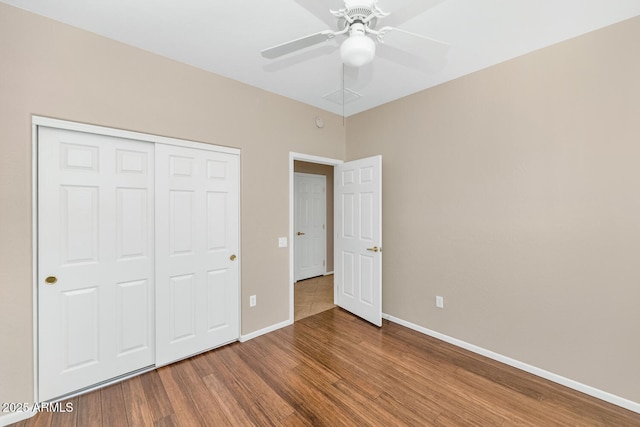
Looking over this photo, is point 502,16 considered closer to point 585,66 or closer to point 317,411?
point 585,66

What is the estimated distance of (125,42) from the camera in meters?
2.15

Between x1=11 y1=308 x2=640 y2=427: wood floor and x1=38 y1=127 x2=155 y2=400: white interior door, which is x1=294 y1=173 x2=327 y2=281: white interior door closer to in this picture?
x1=11 y1=308 x2=640 y2=427: wood floor

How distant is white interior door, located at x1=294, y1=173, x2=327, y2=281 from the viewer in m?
5.08

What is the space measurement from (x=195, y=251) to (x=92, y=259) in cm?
75

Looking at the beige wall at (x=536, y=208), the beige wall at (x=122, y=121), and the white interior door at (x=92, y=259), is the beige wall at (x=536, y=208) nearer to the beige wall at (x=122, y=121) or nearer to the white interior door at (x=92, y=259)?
the beige wall at (x=122, y=121)

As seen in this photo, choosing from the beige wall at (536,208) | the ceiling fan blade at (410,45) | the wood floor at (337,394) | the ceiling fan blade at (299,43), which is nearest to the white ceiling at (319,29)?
the ceiling fan blade at (410,45)

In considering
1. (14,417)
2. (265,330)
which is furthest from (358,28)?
(14,417)

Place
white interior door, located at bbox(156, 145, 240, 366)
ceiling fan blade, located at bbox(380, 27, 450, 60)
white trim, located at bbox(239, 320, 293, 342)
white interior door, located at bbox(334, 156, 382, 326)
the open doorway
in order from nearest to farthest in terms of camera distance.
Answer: ceiling fan blade, located at bbox(380, 27, 450, 60) < white interior door, located at bbox(156, 145, 240, 366) < white trim, located at bbox(239, 320, 293, 342) < white interior door, located at bbox(334, 156, 382, 326) < the open doorway

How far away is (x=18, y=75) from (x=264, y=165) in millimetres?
1893

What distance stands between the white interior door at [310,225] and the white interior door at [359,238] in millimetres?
1436

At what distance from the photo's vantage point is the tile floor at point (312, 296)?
366 cm

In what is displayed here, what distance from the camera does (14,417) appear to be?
175 cm

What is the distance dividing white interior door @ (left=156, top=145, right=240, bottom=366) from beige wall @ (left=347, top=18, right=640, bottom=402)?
2.03 meters

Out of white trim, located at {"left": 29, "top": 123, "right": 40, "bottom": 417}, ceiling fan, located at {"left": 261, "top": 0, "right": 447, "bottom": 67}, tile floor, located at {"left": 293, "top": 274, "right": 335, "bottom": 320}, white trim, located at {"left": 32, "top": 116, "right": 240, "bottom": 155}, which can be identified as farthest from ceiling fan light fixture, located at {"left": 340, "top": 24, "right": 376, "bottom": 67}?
A: tile floor, located at {"left": 293, "top": 274, "right": 335, "bottom": 320}
